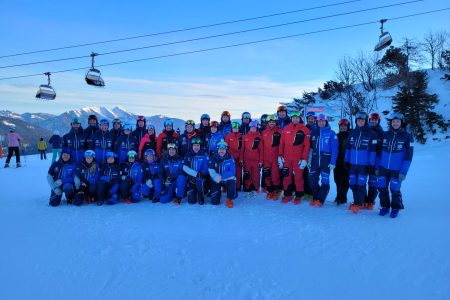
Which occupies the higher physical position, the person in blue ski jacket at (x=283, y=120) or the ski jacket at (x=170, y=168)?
the person in blue ski jacket at (x=283, y=120)

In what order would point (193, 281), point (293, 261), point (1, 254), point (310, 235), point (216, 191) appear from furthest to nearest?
point (216, 191)
point (310, 235)
point (1, 254)
point (293, 261)
point (193, 281)

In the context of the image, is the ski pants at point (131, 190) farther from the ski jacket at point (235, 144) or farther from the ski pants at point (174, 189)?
the ski jacket at point (235, 144)

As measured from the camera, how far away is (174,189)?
6.88 m

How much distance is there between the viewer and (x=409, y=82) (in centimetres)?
2634

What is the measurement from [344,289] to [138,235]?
9.75 feet

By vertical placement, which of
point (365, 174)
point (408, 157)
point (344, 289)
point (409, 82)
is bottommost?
point (344, 289)

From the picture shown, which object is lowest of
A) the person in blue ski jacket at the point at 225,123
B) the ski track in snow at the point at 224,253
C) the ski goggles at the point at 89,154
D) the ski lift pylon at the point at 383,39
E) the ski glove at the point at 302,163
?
the ski track in snow at the point at 224,253

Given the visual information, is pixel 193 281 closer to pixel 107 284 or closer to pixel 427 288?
pixel 107 284

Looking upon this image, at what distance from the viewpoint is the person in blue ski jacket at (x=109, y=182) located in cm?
671

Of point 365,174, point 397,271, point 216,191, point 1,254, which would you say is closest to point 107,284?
point 1,254

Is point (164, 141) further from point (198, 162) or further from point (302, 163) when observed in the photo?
point (302, 163)

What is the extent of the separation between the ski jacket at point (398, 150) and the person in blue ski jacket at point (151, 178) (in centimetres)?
472

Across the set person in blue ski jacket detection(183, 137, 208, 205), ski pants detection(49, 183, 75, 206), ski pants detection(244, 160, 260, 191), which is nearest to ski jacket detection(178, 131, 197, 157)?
person in blue ski jacket detection(183, 137, 208, 205)

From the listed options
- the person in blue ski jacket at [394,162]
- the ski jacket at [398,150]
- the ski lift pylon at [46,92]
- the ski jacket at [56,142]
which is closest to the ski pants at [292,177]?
the person in blue ski jacket at [394,162]
